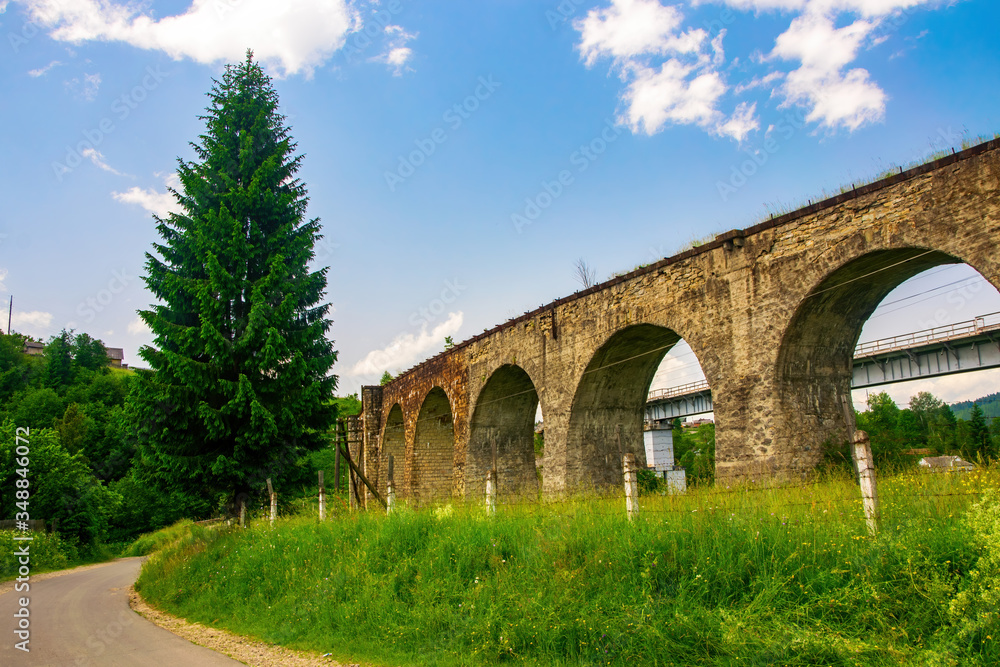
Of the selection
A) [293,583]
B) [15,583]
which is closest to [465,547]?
[293,583]

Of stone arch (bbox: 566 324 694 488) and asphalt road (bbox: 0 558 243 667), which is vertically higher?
stone arch (bbox: 566 324 694 488)

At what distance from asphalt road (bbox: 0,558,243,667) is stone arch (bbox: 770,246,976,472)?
810 cm

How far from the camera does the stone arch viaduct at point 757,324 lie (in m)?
8.16

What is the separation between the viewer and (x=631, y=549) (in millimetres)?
5648

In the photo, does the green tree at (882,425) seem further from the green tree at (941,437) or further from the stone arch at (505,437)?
the stone arch at (505,437)

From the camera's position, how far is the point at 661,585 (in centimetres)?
531

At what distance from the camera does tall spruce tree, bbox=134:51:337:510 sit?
14.7 metres

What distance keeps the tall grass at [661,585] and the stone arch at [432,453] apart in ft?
44.0

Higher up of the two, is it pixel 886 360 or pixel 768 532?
pixel 886 360

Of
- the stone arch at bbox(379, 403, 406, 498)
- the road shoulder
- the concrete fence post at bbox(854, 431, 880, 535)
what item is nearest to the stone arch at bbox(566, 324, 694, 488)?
the road shoulder

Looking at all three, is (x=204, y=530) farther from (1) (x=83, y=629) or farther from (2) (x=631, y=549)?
(2) (x=631, y=549)

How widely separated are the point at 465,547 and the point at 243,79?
1582 cm

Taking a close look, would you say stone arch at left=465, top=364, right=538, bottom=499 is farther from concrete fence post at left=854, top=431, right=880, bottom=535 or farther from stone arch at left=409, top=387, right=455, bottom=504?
concrete fence post at left=854, top=431, right=880, bottom=535

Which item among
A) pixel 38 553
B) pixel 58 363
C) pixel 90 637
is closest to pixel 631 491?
pixel 90 637
